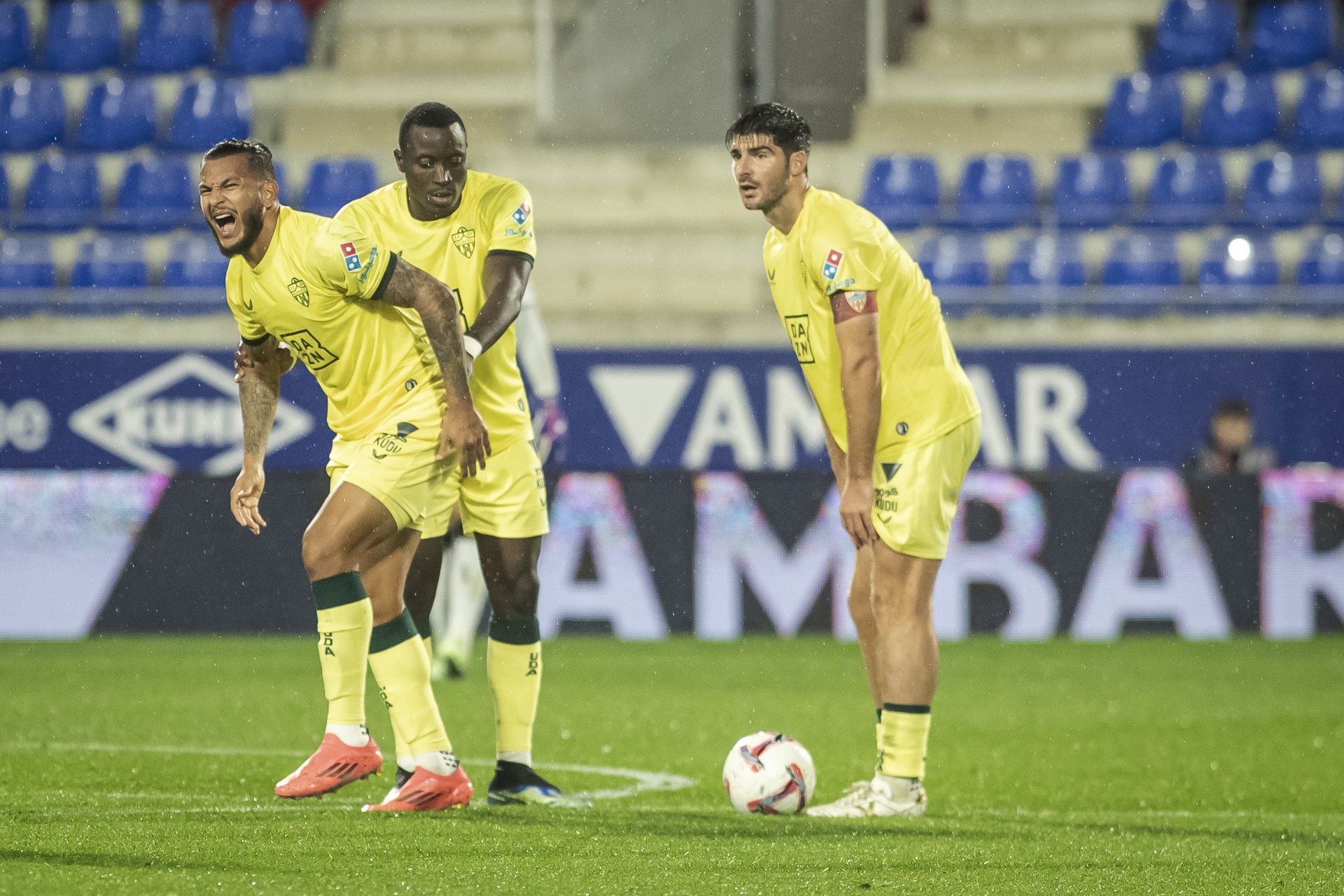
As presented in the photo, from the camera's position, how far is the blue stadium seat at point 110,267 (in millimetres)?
15055

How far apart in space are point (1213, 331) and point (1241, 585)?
8.85 ft

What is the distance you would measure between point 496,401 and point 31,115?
12236mm

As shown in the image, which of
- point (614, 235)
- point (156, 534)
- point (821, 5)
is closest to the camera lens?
point (156, 534)

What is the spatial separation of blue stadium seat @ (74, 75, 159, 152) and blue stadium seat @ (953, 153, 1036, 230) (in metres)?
6.95

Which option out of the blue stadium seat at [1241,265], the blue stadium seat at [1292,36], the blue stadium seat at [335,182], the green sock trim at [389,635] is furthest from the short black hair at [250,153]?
the blue stadium seat at [1292,36]

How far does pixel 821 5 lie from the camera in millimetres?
16812

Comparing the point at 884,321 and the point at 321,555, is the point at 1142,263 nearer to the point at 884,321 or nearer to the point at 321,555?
the point at 884,321

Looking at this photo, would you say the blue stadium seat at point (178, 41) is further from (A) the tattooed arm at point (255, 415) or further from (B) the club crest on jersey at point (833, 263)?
(B) the club crest on jersey at point (833, 263)

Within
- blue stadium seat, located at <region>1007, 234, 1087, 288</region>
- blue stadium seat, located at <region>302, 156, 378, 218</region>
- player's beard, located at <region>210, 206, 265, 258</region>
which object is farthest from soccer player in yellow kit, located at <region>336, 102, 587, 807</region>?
blue stadium seat, located at <region>1007, 234, 1087, 288</region>

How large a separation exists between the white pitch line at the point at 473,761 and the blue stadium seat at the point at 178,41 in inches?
439

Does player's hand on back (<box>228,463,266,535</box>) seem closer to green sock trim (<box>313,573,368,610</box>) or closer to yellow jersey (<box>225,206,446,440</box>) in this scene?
yellow jersey (<box>225,206,446,440</box>)

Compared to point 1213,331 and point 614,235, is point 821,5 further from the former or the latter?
point 1213,331

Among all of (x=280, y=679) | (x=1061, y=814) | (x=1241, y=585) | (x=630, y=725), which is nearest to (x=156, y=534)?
(x=280, y=679)

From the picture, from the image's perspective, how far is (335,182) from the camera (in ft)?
50.0
